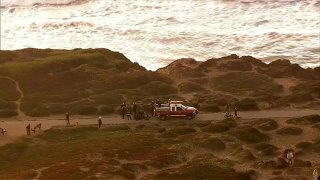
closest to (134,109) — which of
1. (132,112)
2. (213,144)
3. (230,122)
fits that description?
(132,112)

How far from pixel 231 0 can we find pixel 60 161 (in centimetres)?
8065

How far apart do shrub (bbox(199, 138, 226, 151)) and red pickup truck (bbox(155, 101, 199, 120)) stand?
24.7ft

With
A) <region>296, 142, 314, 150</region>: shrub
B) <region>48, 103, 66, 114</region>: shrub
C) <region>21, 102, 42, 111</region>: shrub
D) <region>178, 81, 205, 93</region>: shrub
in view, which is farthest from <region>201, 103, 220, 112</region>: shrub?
<region>21, 102, 42, 111</region>: shrub

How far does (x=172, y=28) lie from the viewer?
→ 104 meters

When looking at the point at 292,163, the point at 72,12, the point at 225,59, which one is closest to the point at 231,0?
the point at 72,12

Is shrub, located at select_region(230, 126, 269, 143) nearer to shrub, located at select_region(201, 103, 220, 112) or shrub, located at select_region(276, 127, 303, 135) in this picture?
shrub, located at select_region(276, 127, 303, 135)

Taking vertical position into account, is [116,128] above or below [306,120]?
below

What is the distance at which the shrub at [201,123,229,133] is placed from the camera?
4753 centimetres

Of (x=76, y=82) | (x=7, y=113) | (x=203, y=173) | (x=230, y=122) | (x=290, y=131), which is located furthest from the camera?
(x=76, y=82)

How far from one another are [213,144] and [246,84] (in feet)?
60.4

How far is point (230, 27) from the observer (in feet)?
334

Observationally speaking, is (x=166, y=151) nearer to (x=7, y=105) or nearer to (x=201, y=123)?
(x=201, y=123)

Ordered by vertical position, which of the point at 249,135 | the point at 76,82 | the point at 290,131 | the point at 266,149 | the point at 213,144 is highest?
the point at 76,82

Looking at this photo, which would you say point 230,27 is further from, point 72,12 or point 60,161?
point 60,161
